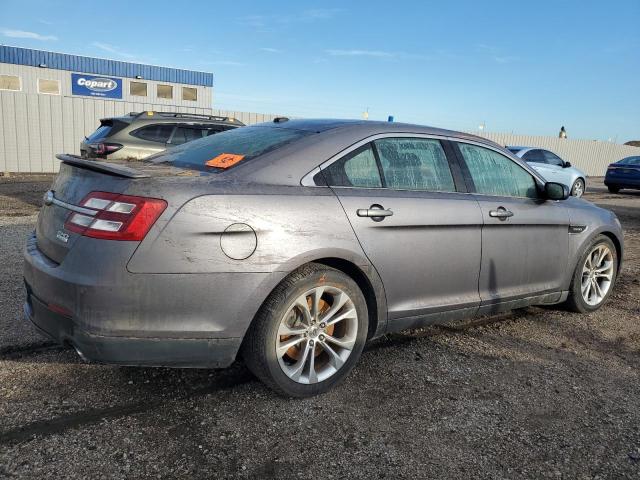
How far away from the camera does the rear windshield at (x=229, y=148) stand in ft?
9.82

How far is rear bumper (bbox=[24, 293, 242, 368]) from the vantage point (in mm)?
2453

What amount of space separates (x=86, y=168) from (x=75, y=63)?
2784 cm

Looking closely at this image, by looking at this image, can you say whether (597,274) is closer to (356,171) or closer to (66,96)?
(356,171)

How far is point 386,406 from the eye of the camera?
2889 mm

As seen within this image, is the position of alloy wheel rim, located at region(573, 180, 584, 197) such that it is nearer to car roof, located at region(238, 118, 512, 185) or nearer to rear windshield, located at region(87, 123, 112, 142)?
rear windshield, located at region(87, 123, 112, 142)

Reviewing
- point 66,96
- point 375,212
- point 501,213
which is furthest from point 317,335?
point 66,96

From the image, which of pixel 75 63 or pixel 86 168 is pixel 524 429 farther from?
pixel 75 63

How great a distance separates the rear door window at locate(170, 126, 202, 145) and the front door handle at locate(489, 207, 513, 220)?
7.23 metres

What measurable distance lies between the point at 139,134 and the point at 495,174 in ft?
23.8

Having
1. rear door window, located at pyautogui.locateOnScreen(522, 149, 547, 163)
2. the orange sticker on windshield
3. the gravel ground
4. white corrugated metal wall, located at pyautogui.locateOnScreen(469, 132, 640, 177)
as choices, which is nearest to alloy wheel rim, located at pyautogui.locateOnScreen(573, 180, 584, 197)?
rear door window, located at pyautogui.locateOnScreen(522, 149, 547, 163)

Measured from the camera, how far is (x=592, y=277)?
4656 millimetres

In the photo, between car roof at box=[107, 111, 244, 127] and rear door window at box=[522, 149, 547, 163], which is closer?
car roof at box=[107, 111, 244, 127]

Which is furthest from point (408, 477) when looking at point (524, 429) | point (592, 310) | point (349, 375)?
point (592, 310)

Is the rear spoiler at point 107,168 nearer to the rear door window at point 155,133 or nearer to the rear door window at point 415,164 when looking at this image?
the rear door window at point 415,164
